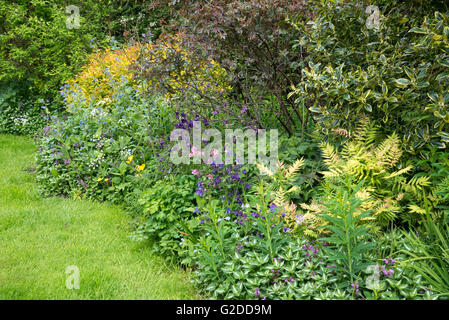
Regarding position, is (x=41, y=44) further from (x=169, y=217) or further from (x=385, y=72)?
(x=385, y=72)

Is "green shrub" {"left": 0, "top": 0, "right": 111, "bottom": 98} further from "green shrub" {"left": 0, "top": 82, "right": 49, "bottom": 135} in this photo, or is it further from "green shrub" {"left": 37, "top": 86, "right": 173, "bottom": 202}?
"green shrub" {"left": 37, "top": 86, "right": 173, "bottom": 202}

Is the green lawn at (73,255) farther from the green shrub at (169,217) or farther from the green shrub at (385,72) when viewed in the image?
the green shrub at (385,72)

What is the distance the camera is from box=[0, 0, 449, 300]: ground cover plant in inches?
105

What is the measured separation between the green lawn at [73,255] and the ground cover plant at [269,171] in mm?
20

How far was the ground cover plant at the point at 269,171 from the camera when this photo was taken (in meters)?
2.67

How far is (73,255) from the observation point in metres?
3.29

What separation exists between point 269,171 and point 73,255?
183 centimetres

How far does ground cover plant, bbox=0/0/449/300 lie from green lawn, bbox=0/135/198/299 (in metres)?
0.02

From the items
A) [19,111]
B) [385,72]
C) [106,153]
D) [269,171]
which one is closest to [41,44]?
[19,111]

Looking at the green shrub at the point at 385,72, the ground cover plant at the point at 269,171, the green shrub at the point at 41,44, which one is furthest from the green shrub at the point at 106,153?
the green shrub at the point at 41,44

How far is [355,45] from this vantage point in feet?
12.2

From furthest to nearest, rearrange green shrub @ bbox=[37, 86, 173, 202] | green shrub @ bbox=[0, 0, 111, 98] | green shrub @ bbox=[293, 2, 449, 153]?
green shrub @ bbox=[0, 0, 111, 98] → green shrub @ bbox=[37, 86, 173, 202] → green shrub @ bbox=[293, 2, 449, 153]

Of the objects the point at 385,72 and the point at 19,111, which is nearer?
the point at 385,72

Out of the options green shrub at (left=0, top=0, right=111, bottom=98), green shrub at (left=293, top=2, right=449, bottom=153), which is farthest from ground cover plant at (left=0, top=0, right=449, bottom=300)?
green shrub at (left=0, top=0, right=111, bottom=98)
